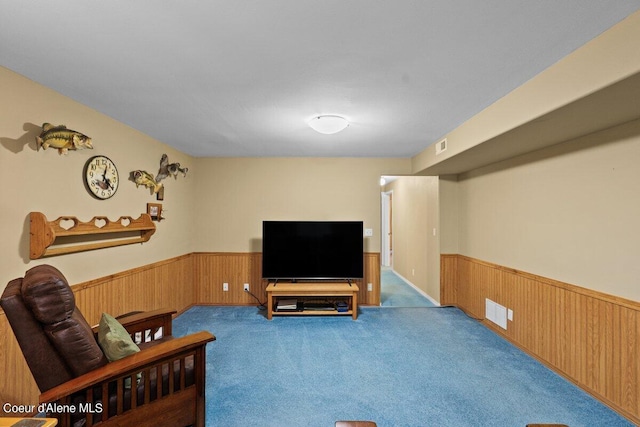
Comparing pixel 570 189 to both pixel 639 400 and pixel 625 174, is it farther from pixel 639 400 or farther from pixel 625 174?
pixel 639 400

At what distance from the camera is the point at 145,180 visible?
10.9 ft

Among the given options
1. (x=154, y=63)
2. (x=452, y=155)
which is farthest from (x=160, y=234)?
(x=452, y=155)

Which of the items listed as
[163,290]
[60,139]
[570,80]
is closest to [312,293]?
[163,290]

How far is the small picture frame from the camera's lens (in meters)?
3.49

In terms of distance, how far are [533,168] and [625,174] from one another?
887 millimetres

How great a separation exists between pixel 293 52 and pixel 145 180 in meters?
2.53

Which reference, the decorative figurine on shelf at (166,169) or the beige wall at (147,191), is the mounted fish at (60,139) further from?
the decorative figurine on shelf at (166,169)

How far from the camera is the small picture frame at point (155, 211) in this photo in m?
3.49

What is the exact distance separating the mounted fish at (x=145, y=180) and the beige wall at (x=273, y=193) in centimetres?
111

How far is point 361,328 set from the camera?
144 inches

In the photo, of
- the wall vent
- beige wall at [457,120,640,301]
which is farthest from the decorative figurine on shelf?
the wall vent

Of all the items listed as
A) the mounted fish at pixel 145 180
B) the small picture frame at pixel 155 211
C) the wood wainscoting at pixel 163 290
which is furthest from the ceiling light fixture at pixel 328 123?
the wood wainscoting at pixel 163 290

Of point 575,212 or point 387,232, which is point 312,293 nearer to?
point 575,212

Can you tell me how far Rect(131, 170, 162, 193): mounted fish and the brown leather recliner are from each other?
1.79m
